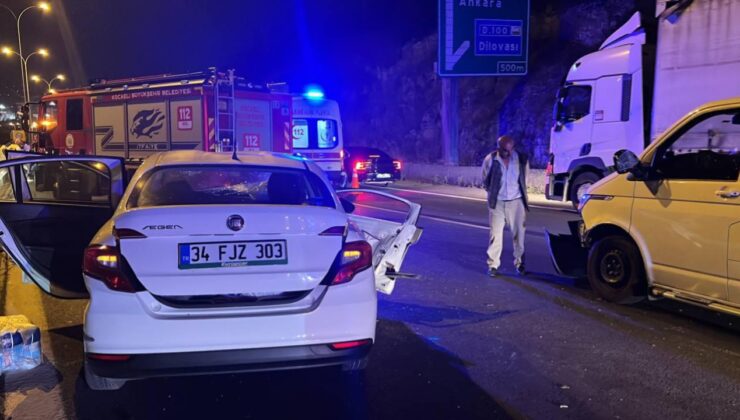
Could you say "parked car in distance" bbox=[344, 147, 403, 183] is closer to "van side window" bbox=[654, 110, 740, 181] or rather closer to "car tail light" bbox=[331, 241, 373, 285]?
"van side window" bbox=[654, 110, 740, 181]

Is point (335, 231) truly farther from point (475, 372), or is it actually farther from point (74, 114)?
point (74, 114)

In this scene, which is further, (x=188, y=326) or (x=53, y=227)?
(x=53, y=227)

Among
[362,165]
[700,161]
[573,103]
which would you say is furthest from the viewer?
[362,165]

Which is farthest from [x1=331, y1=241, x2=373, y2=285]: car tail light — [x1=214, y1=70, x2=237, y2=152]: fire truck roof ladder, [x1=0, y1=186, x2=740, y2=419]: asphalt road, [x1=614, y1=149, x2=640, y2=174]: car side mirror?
[x1=214, y1=70, x2=237, y2=152]: fire truck roof ladder

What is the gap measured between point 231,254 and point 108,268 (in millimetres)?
653

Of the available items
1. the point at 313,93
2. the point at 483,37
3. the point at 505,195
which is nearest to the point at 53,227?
the point at 505,195

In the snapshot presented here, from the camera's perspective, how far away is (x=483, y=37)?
1922 cm

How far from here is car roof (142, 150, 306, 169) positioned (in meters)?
4.11

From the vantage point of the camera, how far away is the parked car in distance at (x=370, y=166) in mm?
21594

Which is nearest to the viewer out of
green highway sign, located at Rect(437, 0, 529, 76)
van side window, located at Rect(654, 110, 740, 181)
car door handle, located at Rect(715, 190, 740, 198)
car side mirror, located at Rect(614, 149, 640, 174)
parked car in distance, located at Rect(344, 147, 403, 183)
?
car door handle, located at Rect(715, 190, 740, 198)

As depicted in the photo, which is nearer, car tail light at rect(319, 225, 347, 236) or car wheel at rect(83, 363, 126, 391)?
car wheel at rect(83, 363, 126, 391)

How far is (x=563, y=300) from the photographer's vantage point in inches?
238

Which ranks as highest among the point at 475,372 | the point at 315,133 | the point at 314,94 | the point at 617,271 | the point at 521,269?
the point at 314,94

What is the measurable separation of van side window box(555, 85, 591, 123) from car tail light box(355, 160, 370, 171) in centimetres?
907
